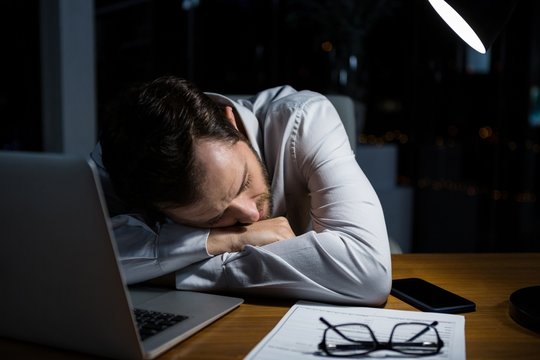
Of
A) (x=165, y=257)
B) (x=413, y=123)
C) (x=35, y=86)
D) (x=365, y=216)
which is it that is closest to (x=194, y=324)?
(x=165, y=257)

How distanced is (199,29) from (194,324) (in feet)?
12.3

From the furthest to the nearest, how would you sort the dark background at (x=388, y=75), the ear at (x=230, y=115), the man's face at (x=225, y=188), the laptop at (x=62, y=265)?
1. the dark background at (x=388, y=75)
2. the ear at (x=230, y=115)
3. the man's face at (x=225, y=188)
4. the laptop at (x=62, y=265)

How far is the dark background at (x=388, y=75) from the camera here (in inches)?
139

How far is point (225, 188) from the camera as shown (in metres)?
1.04

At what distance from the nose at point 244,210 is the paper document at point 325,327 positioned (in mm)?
207

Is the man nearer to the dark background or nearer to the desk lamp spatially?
the desk lamp

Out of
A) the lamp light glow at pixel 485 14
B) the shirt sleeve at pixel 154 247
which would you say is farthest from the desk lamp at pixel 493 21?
the shirt sleeve at pixel 154 247

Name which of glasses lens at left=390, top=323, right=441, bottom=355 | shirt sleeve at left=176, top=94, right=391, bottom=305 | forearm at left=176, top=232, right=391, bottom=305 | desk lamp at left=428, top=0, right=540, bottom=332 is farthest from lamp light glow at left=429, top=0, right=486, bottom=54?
glasses lens at left=390, top=323, right=441, bottom=355

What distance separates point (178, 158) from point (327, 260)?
32 centimetres

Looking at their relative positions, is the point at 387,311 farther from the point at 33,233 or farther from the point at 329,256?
the point at 33,233

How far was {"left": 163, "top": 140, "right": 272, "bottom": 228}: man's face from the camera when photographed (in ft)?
3.34

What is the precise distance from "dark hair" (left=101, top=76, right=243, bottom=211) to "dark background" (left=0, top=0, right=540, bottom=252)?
Result: 249 cm

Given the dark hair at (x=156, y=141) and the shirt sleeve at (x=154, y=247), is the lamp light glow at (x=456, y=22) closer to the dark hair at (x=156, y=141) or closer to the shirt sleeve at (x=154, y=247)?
the dark hair at (x=156, y=141)

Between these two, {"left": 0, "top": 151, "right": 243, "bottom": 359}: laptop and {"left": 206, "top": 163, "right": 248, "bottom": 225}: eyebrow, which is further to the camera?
{"left": 206, "top": 163, "right": 248, "bottom": 225}: eyebrow
